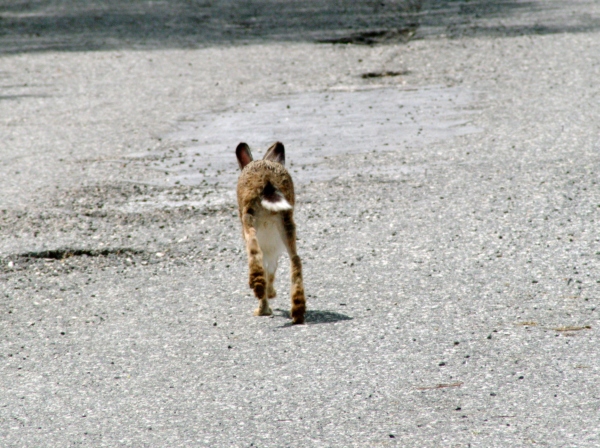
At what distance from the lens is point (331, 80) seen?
14.0 meters

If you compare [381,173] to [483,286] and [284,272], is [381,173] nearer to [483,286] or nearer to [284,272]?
[284,272]

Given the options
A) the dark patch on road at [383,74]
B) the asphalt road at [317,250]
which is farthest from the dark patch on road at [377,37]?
the dark patch on road at [383,74]

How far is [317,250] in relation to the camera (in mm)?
7434

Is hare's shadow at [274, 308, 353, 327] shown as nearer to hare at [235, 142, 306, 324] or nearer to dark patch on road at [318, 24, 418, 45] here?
hare at [235, 142, 306, 324]

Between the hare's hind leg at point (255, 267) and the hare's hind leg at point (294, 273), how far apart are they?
0.68ft

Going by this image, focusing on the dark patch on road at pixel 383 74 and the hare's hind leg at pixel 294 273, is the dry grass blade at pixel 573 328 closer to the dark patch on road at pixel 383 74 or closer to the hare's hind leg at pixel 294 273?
the hare's hind leg at pixel 294 273

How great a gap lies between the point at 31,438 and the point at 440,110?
334 inches

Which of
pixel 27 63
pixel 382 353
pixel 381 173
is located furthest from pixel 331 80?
pixel 382 353

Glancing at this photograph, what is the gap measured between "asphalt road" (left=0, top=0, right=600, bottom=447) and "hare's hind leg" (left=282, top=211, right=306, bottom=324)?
11cm

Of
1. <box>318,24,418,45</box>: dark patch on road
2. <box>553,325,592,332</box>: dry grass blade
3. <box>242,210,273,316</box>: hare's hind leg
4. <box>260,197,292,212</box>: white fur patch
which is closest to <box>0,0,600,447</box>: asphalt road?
<box>553,325,592,332</box>: dry grass blade

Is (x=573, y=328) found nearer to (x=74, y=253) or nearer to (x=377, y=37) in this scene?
(x=74, y=253)

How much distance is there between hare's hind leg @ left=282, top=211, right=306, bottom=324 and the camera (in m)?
5.87

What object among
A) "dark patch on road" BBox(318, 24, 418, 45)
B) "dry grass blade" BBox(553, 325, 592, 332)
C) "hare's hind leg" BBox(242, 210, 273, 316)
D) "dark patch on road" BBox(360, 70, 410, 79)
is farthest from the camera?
"dark patch on road" BBox(318, 24, 418, 45)

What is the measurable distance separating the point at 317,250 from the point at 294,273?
56.9 inches
